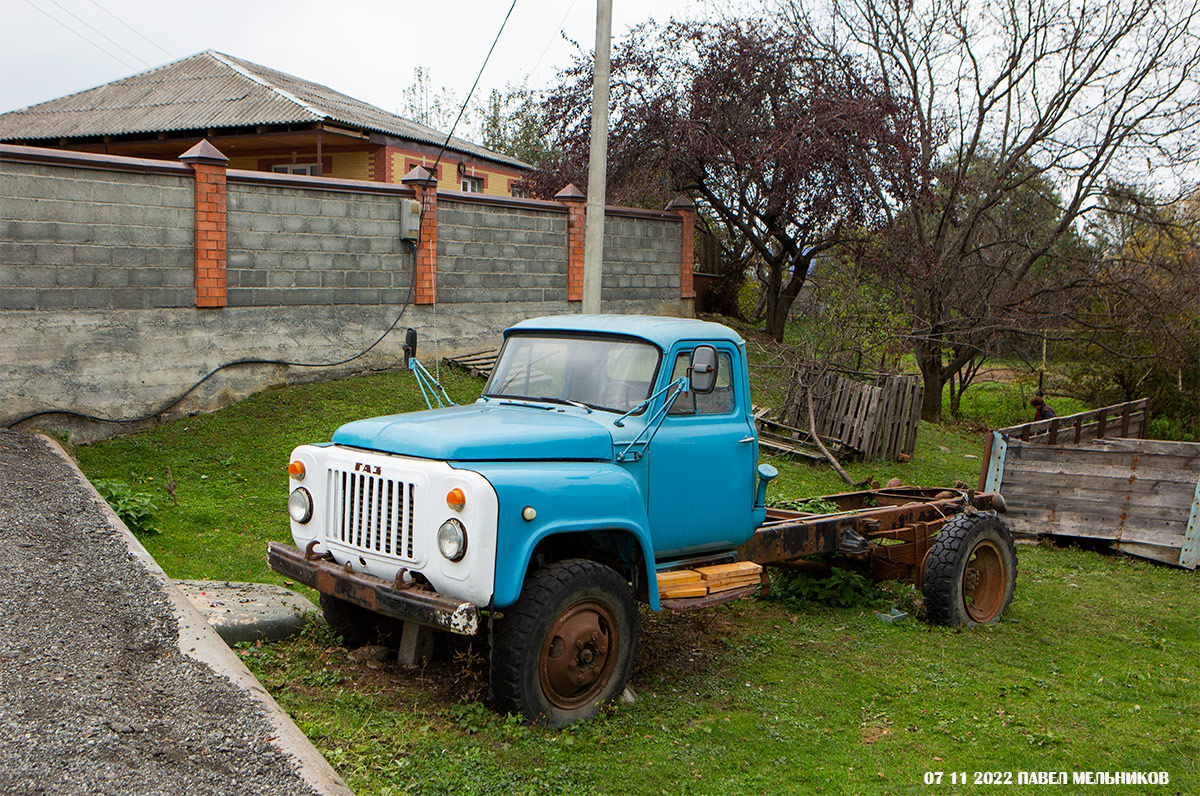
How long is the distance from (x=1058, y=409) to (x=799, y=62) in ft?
39.1

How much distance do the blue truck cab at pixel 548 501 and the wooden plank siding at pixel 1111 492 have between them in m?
6.00

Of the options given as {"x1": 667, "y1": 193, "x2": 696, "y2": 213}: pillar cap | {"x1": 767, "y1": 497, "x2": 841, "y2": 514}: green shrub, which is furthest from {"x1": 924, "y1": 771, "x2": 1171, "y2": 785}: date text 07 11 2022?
{"x1": 667, "y1": 193, "x2": 696, "y2": 213}: pillar cap

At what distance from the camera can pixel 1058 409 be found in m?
25.1

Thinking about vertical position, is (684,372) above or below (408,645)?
above

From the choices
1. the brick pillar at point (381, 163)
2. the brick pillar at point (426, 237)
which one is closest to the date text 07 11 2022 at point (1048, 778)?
the brick pillar at point (426, 237)

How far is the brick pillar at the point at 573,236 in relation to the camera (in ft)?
53.5

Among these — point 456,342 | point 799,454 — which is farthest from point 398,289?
point 799,454

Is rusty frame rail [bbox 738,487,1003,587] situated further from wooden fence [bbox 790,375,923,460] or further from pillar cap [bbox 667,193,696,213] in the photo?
pillar cap [bbox 667,193,696,213]

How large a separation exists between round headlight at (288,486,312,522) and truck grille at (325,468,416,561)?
0.17 meters

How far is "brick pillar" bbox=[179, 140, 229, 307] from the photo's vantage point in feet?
37.6

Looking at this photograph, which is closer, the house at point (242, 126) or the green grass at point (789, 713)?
the green grass at point (789, 713)

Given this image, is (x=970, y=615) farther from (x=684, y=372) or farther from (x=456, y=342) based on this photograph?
(x=456, y=342)

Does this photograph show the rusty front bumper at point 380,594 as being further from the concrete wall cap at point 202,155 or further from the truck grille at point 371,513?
the concrete wall cap at point 202,155

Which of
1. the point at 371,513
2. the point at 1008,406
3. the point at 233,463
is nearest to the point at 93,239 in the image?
the point at 233,463
